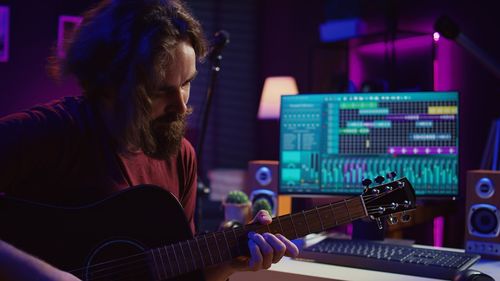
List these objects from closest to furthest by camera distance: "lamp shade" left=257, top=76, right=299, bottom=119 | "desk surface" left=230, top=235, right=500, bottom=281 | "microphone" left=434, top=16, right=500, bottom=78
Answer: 1. "desk surface" left=230, top=235, right=500, bottom=281
2. "microphone" left=434, top=16, right=500, bottom=78
3. "lamp shade" left=257, top=76, right=299, bottom=119

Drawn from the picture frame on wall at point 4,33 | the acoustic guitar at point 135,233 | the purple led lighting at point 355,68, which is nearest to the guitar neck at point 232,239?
the acoustic guitar at point 135,233

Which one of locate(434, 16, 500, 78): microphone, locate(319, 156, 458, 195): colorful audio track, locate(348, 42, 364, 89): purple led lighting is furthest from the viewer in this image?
locate(348, 42, 364, 89): purple led lighting

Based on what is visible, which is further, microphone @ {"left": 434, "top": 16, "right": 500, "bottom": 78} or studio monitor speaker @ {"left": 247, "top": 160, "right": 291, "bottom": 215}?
studio monitor speaker @ {"left": 247, "top": 160, "right": 291, "bottom": 215}

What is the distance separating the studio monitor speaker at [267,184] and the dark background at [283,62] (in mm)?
539

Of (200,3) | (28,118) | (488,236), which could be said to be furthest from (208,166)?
(28,118)

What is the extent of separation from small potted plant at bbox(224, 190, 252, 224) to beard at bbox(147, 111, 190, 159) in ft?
2.14

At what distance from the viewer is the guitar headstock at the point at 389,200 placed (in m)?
1.33

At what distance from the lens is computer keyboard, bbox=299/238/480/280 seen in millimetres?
1400

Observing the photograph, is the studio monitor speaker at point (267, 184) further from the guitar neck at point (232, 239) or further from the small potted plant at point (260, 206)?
the guitar neck at point (232, 239)

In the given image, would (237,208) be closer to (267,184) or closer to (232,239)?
(267,184)

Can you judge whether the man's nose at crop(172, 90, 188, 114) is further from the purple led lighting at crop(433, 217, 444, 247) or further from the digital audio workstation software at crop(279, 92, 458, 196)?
the purple led lighting at crop(433, 217, 444, 247)

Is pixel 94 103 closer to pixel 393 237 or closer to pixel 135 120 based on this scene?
pixel 135 120

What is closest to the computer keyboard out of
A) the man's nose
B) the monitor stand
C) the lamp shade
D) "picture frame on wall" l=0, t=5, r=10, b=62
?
the monitor stand

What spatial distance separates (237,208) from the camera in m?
2.00
